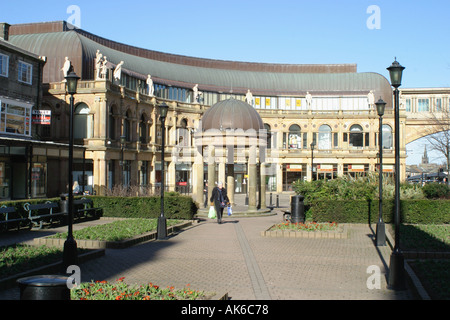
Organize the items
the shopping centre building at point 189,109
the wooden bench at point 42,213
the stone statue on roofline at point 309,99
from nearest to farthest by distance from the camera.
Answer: the wooden bench at point 42,213 → the shopping centre building at point 189,109 → the stone statue on roofline at point 309,99

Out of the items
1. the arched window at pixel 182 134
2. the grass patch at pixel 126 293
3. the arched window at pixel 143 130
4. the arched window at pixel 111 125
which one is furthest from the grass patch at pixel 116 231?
the arched window at pixel 182 134

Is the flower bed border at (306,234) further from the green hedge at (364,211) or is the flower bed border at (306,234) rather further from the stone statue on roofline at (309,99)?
the stone statue on roofline at (309,99)

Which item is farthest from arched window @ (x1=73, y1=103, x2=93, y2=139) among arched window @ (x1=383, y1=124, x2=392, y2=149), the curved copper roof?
arched window @ (x1=383, y1=124, x2=392, y2=149)

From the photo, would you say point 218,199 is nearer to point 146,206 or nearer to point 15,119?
point 146,206

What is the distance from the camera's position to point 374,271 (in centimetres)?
1194

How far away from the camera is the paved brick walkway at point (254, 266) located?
9.89 metres

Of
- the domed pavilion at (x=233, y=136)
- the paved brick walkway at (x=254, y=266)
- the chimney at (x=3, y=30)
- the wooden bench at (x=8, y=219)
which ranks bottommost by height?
the paved brick walkway at (x=254, y=266)

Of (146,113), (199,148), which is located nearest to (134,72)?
(146,113)

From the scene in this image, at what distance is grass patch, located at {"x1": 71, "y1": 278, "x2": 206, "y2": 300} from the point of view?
328 inches

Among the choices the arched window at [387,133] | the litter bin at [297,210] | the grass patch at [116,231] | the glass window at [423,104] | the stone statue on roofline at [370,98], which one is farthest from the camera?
the glass window at [423,104]

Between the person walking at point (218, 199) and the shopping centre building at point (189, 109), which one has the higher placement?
the shopping centre building at point (189, 109)

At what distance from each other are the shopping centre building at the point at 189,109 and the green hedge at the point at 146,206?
6900 mm

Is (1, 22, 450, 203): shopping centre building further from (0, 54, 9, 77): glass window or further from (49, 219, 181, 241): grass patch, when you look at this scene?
(49, 219, 181, 241): grass patch
